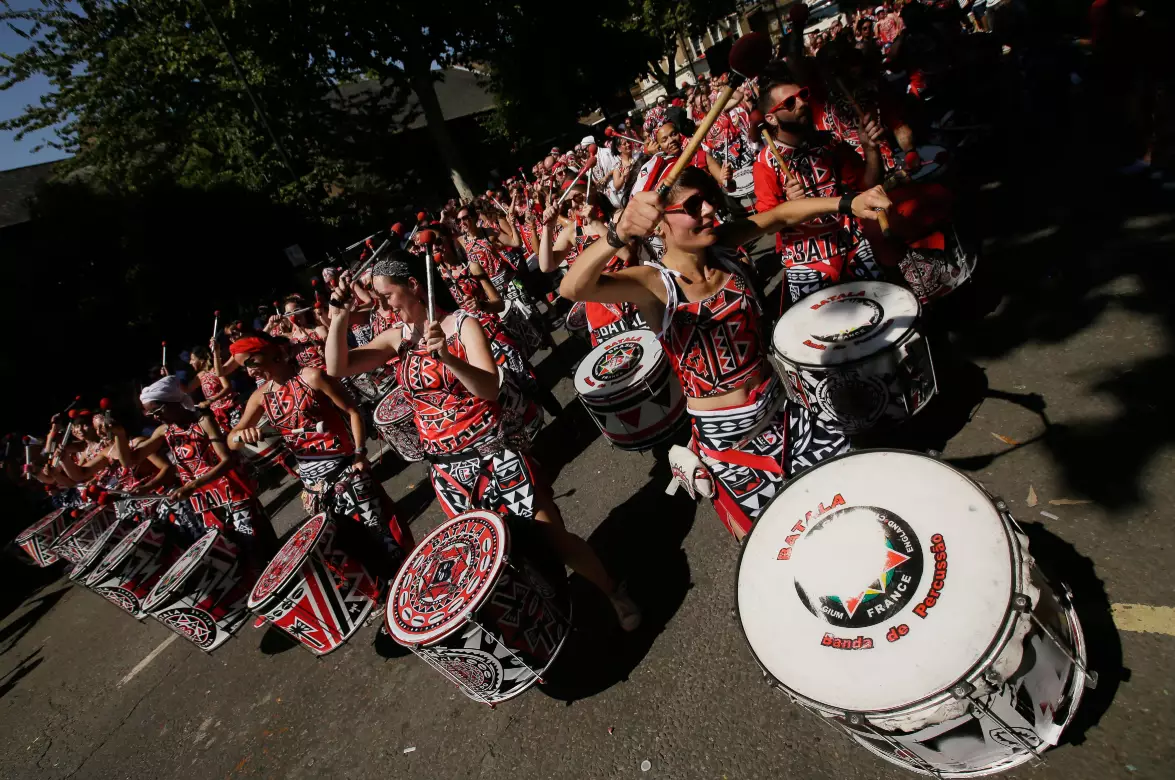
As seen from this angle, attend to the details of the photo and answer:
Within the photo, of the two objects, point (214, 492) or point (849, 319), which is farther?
point (214, 492)

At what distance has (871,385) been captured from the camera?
320 cm

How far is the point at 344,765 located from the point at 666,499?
282cm

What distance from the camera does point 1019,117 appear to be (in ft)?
28.0

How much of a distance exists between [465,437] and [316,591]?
1498mm

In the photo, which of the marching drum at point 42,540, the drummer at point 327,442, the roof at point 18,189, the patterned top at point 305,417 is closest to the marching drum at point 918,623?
the drummer at point 327,442

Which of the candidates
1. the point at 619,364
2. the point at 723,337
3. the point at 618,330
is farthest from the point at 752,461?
the point at 618,330

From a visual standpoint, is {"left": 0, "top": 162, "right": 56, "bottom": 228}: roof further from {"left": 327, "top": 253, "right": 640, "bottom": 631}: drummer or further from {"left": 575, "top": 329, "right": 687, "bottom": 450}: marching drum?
{"left": 575, "top": 329, "right": 687, "bottom": 450}: marching drum

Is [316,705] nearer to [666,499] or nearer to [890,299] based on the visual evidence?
[666,499]


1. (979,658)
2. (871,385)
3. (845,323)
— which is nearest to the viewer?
(979,658)

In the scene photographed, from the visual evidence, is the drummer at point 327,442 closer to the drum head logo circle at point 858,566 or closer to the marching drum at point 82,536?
the drum head logo circle at point 858,566

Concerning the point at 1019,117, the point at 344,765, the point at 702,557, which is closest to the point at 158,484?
the point at 344,765

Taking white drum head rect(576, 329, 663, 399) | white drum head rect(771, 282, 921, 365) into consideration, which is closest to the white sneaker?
white drum head rect(576, 329, 663, 399)

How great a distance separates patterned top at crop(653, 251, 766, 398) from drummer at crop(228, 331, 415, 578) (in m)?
2.85

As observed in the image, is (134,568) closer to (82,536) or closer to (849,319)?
(82,536)
